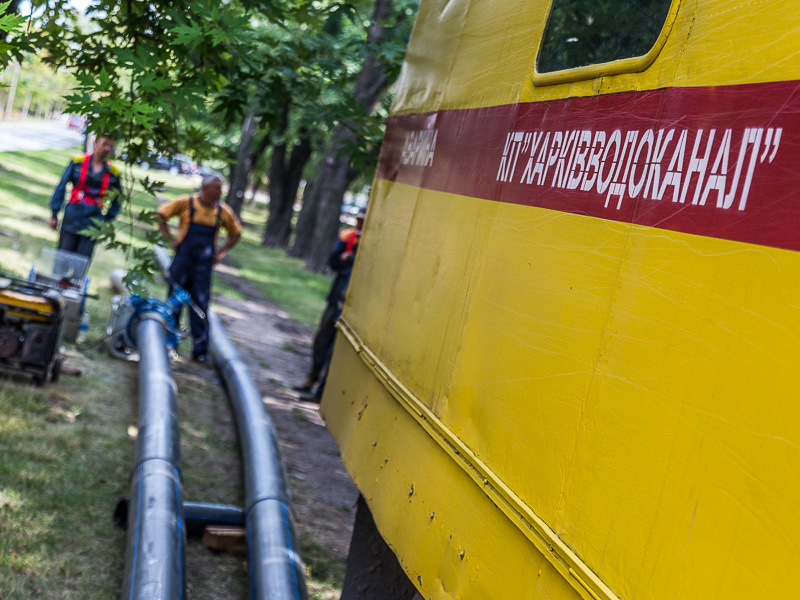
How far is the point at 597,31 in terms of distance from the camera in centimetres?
230

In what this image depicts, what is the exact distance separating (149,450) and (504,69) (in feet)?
10.3

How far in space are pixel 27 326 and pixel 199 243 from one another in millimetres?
2600

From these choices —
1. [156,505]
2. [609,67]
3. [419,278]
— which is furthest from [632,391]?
[156,505]

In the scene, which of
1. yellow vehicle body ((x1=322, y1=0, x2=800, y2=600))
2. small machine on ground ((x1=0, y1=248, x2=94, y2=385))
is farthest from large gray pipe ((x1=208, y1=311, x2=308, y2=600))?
small machine on ground ((x1=0, y1=248, x2=94, y2=385))

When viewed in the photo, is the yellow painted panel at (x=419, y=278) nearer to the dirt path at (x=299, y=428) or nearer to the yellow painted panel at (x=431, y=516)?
the yellow painted panel at (x=431, y=516)

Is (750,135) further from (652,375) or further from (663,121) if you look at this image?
(652,375)

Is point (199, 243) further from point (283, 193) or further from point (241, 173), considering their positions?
point (283, 193)

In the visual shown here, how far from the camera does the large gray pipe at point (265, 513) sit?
400cm

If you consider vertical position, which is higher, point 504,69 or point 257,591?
point 504,69

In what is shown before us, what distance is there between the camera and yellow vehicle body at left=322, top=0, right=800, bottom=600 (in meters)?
1.44

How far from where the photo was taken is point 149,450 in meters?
4.89

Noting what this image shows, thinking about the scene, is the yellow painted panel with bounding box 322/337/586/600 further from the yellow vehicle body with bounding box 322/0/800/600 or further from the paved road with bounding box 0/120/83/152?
the paved road with bounding box 0/120/83/152

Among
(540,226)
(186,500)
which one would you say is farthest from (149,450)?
(540,226)

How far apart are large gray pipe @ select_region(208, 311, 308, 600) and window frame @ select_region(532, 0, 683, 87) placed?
2604 mm
